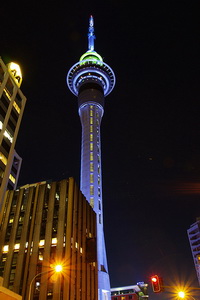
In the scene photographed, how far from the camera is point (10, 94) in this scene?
66.2 meters

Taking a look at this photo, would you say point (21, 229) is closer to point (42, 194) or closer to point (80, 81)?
point (42, 194)

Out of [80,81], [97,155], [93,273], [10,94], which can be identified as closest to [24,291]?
[93,273]

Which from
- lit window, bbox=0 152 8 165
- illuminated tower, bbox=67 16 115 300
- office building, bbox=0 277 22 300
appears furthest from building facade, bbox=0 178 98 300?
illuminated tower, bbox=67 16 115 300

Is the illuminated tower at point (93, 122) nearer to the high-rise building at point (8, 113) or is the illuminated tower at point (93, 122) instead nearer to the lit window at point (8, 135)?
the high-rise building at point (8, 113)

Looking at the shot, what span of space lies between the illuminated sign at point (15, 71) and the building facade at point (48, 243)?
2873 centimetres

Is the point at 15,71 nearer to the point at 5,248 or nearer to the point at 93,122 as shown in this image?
the point at 5,248

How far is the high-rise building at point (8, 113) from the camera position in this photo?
58.9 m

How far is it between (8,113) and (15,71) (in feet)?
47.5

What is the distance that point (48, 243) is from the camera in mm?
52812

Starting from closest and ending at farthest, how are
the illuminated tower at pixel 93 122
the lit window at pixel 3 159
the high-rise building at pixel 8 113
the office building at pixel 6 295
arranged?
the office building at pixel 6 295 < the lit window at pixel 3 159 < the high-rise building at pixel 8 113 < the illuminated tower at pixel 93 122

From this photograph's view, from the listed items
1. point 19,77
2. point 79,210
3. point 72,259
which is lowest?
point 72,259

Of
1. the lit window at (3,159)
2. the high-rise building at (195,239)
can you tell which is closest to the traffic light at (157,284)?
the lit window at (3,159)

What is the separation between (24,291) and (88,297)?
1444 centimetres

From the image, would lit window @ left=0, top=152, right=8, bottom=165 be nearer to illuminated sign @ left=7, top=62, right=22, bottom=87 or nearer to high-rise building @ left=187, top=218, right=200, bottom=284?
illuminated sign @ left=7, top=62, right=22, bottom=87
